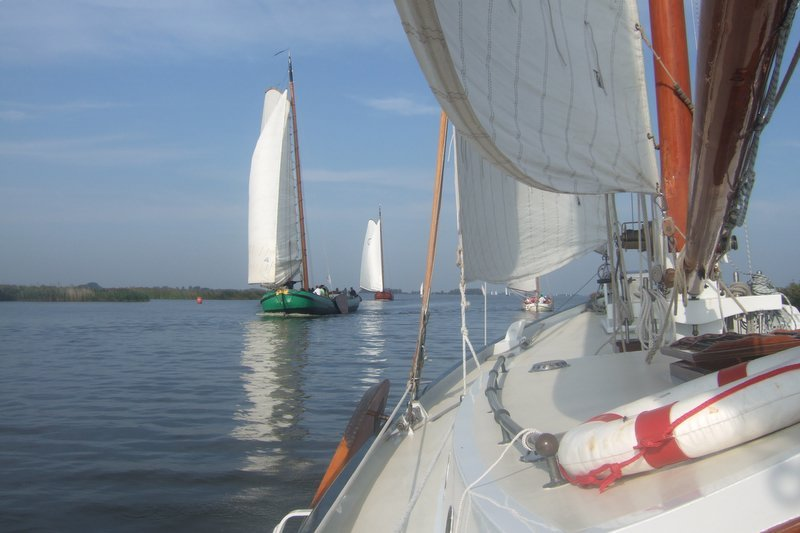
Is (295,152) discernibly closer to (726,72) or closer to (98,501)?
(98,501)

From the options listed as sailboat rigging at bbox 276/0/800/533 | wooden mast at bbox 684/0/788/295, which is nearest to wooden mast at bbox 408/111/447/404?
sailboat rigging at bbox 276/0/800/533

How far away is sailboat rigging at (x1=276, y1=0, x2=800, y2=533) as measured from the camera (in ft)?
4.03

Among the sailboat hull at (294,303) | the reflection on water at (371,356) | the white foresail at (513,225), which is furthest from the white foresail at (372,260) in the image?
the white foresail at (513,225)

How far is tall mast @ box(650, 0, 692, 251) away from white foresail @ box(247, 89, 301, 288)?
29105 millimetres

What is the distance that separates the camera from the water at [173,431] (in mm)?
4758

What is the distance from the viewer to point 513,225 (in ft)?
13.5

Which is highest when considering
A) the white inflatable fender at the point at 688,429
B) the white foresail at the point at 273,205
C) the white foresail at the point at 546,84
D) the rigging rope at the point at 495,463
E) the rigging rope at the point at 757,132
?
the white foresail at the point at 273,205

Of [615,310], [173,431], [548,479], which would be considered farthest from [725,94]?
[173,431]

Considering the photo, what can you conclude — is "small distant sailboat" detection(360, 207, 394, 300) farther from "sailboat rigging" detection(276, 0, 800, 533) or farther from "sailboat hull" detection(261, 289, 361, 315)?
"sailboat rigging" detection(276, 0, 800, 533)

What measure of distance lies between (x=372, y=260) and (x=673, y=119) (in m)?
59.8

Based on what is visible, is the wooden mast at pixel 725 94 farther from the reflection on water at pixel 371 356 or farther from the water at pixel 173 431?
the reflection on water at pixel 371 356

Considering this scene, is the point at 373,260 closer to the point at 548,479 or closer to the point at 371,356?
the point at 371,356

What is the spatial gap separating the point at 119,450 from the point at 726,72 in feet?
21.0

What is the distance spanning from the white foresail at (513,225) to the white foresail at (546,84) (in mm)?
1242
